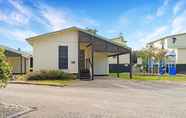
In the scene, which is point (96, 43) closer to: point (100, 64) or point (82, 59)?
point (82, 59)

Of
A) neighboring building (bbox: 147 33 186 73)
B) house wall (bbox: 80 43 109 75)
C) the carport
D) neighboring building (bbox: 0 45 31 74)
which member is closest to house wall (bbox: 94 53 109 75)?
house wall (bbox: 80 43 109 75)

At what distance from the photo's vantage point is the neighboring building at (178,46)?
51.2m

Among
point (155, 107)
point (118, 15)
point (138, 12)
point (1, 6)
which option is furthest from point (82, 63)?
point (155, 107)

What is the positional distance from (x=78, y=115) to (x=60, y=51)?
63.0 feet

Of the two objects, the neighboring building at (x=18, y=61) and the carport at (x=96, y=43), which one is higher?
the carport at (x=96, y=43)

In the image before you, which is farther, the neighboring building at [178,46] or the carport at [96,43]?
the neighboring building at [178,46]

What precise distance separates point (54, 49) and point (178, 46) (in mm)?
31297

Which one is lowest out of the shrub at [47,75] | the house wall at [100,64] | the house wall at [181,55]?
the shrub at [47,75]

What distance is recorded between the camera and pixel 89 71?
96.0 ft

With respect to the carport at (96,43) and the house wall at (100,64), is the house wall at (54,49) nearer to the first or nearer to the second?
the carport at (96,43)

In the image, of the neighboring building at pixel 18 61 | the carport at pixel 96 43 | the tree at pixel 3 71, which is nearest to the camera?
the tree at pixel 3 71

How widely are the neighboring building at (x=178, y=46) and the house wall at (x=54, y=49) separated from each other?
91.2 ft

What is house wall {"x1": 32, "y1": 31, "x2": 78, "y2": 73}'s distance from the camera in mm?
28422

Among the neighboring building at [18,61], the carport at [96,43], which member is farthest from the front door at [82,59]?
the neighboring building at [18,61]
